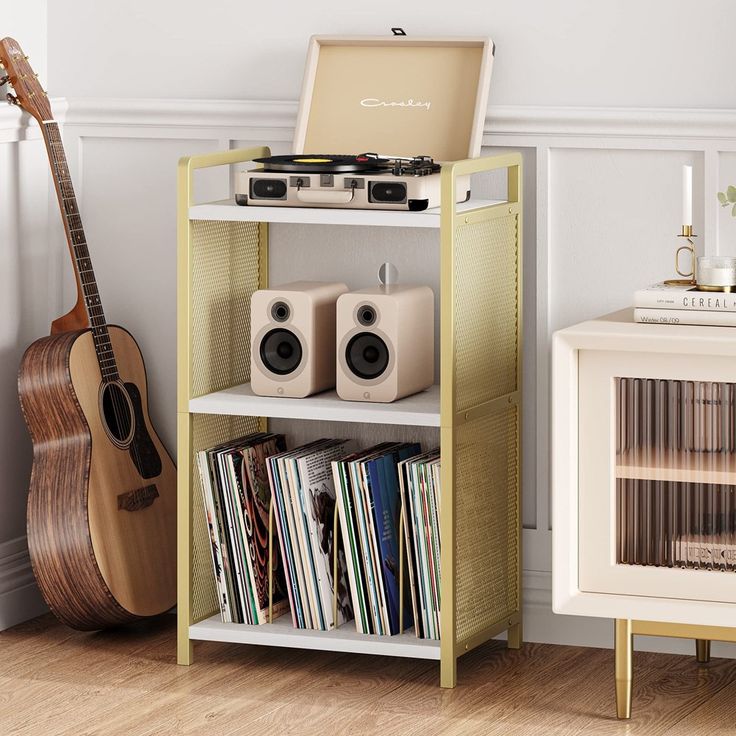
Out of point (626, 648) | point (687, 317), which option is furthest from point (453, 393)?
point (626, 648)

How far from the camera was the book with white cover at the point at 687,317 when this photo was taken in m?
2.32

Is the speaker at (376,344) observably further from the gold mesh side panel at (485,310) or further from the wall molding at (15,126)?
the wall molding at (15,126)

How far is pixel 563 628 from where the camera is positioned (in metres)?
2.85

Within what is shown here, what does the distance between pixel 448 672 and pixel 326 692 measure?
22 centimetres

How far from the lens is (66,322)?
9.53 feet

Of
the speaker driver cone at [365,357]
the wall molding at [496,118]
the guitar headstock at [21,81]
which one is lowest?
the speaker driver cone at [365,357]

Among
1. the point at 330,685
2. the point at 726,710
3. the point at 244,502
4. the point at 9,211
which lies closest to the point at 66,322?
the point at 9,211

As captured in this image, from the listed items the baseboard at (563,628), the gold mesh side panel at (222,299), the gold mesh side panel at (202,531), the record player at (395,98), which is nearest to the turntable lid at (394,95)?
the record player at (395,98)

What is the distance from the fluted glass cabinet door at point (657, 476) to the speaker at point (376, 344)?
366mm

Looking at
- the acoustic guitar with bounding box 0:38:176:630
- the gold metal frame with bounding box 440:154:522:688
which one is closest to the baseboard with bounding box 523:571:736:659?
the gold metal frame with bounding box 440:154:522:688

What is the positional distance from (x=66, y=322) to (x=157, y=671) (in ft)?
2.40

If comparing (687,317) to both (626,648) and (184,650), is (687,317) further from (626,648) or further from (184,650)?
(184,650)

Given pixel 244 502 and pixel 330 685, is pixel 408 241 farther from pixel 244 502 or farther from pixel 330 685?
pixel 330 685

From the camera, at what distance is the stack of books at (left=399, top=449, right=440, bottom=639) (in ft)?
8.35
